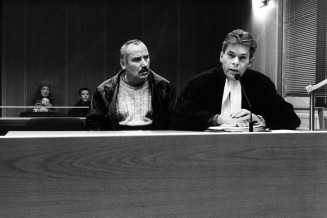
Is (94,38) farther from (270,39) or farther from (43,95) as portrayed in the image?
(270,39)

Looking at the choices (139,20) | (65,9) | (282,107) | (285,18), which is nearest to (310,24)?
(285,18)

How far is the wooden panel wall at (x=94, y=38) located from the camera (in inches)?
383

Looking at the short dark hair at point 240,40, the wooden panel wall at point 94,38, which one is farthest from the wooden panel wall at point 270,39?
the short dark hair at point 240,40

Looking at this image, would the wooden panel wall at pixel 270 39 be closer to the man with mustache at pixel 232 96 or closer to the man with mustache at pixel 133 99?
the man with mustache at pixel 133 99

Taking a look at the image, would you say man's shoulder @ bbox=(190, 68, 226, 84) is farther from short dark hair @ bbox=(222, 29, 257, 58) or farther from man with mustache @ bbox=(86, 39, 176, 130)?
man with mustache @ bbox=(86, 39, 176, 130)

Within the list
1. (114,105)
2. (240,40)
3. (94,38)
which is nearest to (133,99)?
(114,105)

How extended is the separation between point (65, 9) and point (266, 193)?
9.10 m

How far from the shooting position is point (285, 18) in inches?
281

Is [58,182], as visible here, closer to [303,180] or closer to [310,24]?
[303,180]

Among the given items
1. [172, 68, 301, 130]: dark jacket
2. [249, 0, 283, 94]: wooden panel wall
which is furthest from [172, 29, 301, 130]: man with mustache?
[249, 0, 283, 94]: wooden panel wall

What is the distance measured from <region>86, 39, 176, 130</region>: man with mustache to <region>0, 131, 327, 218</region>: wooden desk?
6.42ft

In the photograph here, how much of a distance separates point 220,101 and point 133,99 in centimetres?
60

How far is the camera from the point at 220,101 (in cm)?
299

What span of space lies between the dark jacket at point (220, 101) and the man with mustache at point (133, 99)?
0.26 meters
